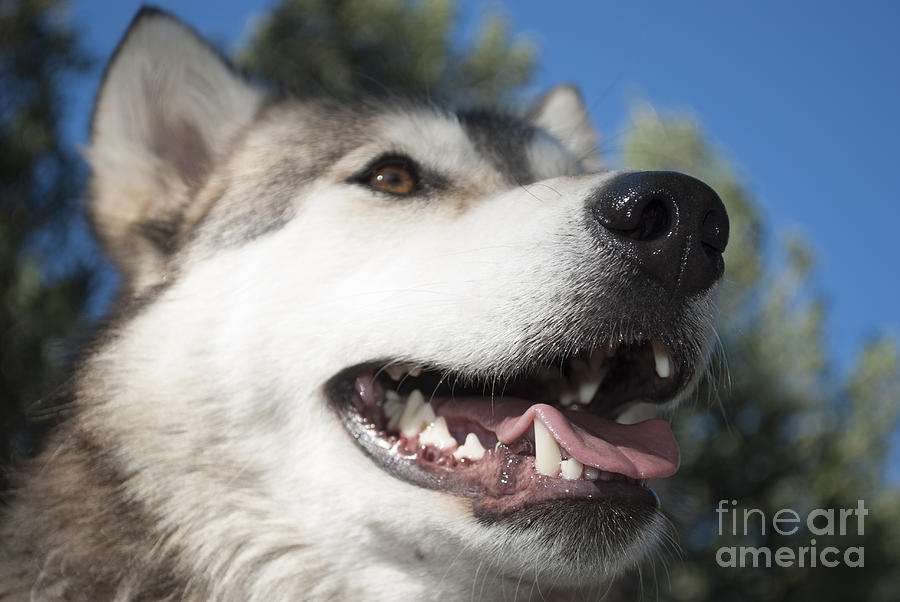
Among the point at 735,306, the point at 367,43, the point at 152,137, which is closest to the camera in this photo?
the point at 152,137

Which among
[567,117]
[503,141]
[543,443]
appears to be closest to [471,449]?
[543,443]

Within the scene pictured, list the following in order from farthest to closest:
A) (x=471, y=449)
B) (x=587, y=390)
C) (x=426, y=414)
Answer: (x=587, y=390), (x=426, y=414), (x=471, y=449)

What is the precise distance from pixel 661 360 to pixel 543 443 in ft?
1.58

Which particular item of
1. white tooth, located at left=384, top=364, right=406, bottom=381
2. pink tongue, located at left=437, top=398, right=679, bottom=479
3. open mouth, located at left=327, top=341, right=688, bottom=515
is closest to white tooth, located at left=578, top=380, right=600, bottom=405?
open mouth, located at left=327, top=341, right=688, bottom=515

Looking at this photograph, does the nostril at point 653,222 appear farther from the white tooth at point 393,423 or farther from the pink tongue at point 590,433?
the white tooth at point 393,423

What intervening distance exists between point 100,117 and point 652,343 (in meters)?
2.29

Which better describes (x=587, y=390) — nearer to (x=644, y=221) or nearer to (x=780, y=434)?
(x=644, y=221)

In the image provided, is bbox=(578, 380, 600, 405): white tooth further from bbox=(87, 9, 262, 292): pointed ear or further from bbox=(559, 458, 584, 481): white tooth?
bbox=(87, 9, 262, 292): pointed ear

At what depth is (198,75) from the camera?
11.0 ft

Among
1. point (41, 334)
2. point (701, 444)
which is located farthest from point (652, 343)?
point (701, 444)

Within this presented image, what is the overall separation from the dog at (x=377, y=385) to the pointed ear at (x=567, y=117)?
3.90 feet

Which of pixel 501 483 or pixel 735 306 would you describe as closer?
pixel 501 483

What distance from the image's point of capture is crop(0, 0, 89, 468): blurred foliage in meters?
10.1

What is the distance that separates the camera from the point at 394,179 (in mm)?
2896
